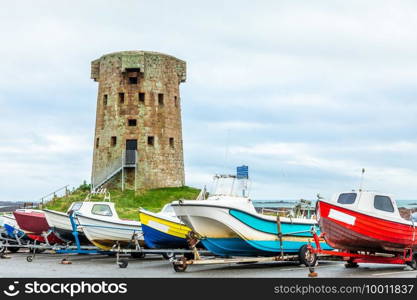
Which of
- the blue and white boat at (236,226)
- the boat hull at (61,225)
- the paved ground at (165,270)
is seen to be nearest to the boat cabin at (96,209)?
the boat hull at (61,225)

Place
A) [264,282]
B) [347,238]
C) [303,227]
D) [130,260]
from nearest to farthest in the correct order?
[264,282] → [347,238] → [303,227] → [130,260]

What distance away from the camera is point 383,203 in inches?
806

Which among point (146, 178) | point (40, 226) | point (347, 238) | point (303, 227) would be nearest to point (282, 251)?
point (303, 227)

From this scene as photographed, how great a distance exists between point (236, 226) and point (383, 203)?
4367 millimetres

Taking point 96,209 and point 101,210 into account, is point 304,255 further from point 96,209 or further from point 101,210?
point 96,209

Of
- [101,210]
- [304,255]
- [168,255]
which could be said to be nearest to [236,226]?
[304,255]

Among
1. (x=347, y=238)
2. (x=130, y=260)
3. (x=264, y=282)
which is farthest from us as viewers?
(x=130, y=260)

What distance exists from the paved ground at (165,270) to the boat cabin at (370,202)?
5.59 ft

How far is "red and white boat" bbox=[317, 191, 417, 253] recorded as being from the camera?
19.3 metres

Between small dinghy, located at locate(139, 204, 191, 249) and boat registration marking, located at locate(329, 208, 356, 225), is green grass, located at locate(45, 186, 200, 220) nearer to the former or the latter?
small dinghy, located at locate(139, 204, 191, 249)

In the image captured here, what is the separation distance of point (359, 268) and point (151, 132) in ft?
103

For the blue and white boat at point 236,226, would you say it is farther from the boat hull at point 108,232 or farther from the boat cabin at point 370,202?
the boat hull at point 108,232

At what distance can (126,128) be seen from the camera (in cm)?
5116

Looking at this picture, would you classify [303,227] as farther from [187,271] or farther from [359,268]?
[187,271]
